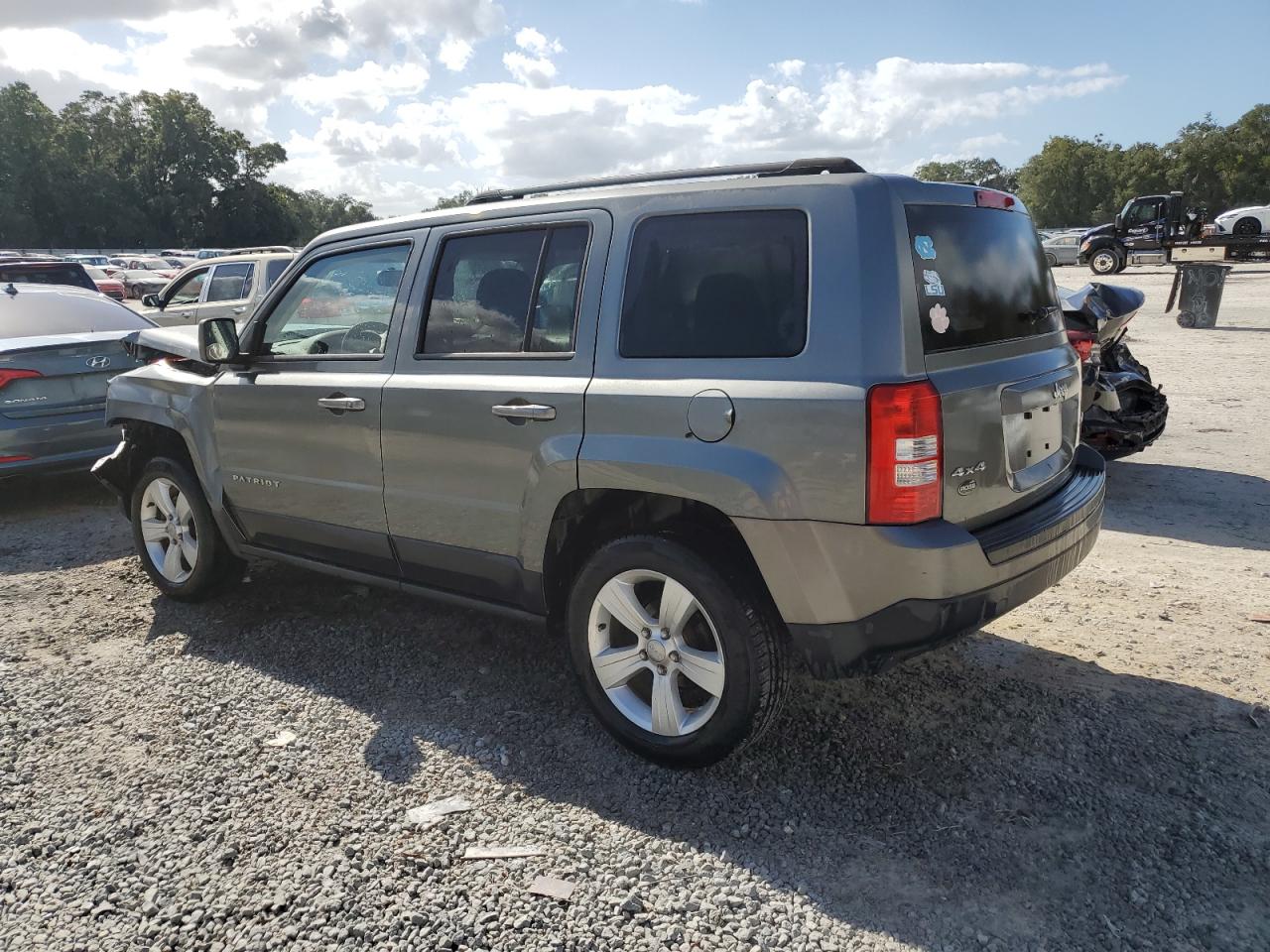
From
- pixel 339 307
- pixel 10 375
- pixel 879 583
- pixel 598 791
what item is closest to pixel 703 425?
pixel 879 583

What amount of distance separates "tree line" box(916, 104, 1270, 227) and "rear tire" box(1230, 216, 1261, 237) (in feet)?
83.3

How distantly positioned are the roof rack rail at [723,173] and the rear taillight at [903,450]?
0.79 m

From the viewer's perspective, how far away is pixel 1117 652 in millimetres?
4141

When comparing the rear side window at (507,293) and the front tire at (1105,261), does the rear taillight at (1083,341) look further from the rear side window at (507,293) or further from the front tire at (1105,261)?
the front tire at (1105,261)

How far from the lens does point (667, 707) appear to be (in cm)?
325

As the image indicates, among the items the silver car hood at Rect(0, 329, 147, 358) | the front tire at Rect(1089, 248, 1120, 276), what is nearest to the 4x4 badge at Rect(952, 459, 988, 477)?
the silver car hood at Rect(0, 329, 147, 358)

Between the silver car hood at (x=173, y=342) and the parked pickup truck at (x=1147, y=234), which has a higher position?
the silver car hood at (x=173, y=342)

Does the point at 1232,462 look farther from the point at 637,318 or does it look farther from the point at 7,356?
the point at 7,356

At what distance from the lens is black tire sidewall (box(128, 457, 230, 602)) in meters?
4.89

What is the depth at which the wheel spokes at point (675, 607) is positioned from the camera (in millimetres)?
3129

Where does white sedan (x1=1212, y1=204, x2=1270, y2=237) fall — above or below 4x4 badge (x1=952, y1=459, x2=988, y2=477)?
below

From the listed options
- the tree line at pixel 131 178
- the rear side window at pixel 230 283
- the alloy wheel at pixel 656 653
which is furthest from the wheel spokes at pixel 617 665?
the tree line at pixel 131 178

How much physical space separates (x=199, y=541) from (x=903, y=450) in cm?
375

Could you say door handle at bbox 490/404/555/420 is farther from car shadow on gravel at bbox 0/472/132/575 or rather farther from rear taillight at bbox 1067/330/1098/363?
rear taillight at bbox 1067/330/1098/363
